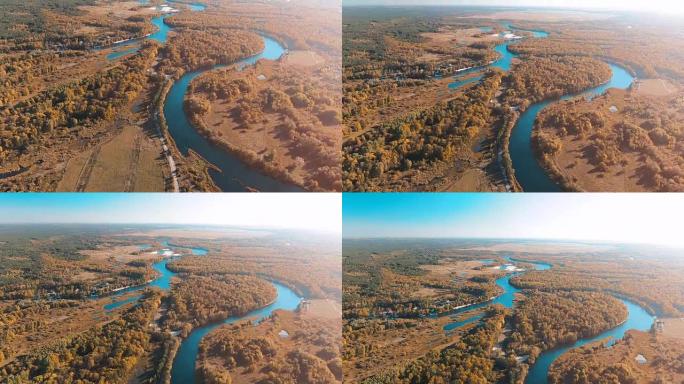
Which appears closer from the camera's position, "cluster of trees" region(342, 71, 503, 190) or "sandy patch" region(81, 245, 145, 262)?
"cluster of trees" region(342, 71, 503, 190)

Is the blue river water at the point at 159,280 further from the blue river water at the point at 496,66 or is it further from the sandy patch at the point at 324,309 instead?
the blue river water at the point at 496,66

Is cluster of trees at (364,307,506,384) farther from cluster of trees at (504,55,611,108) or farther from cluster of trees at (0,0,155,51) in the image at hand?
cluster of trees at (0,0,155,51)

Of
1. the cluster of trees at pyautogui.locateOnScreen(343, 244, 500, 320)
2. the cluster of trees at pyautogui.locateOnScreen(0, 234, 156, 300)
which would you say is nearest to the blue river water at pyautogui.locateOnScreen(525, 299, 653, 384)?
the cluster of trees at pyautogui.locateOnScreen(343, 244, 500, 320)

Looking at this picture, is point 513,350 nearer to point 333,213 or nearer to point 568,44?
point 333,213

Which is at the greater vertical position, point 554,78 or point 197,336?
point 554,78

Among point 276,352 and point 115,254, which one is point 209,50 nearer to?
point 115,254

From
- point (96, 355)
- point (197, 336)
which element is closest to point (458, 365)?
point (197, 336)

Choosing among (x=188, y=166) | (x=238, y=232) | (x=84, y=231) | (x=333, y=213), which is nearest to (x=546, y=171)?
(x=333, y=213)
